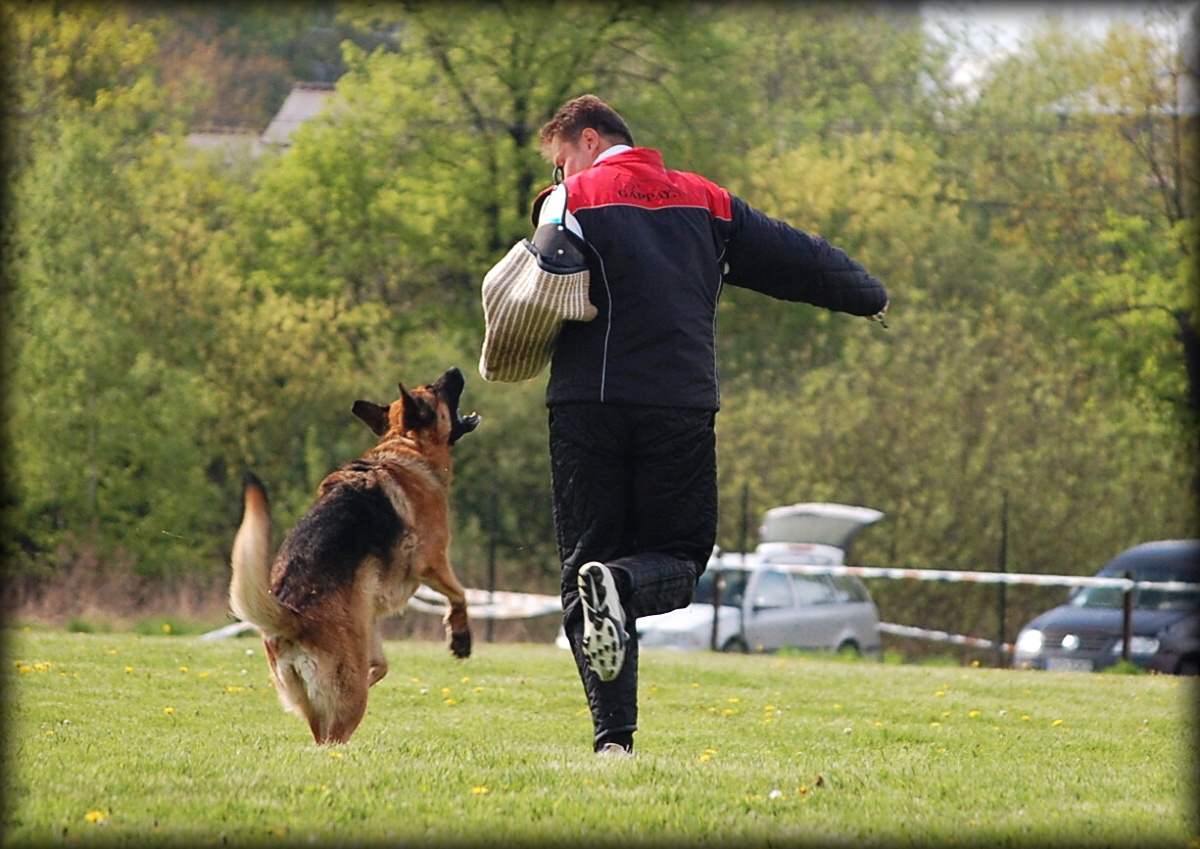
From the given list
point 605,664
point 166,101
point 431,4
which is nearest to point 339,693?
point 605,664

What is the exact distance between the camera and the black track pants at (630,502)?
15.4 feet

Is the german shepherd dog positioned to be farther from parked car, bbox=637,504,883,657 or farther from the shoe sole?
parked car, bbox=637,504,883,657

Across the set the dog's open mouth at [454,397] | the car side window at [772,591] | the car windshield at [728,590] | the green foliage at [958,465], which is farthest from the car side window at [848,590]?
the dog's open mouth at [454,397]

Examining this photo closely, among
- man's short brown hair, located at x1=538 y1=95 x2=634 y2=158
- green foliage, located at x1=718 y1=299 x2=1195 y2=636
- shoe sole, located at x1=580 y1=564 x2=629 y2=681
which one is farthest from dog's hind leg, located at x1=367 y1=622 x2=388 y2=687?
green foliage, located at x1=718 y1=299 x2=1195 y2=636

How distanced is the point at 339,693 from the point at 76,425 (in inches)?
690

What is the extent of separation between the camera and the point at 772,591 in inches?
650

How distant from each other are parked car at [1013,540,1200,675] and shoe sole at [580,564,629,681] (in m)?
10.1

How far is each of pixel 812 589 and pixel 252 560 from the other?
41.9ft

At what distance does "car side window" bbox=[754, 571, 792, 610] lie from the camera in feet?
53.5

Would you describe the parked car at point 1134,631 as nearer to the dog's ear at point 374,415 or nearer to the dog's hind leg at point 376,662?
the dog's ear at point 374,415

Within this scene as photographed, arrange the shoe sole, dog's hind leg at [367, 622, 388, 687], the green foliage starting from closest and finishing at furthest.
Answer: the shoe sole
dog's hind leg at [367, 622, 388, 687]
the green foliage

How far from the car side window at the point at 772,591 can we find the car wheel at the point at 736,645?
0.51 meters

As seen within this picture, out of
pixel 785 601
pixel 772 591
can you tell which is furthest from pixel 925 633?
pixel 772 591

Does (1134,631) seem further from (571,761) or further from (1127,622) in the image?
(571,761)
